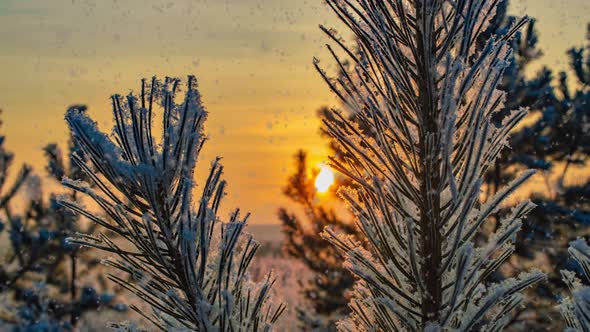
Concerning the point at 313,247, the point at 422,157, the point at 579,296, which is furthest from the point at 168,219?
the point at 313,247

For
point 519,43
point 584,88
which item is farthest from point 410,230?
point 584,88

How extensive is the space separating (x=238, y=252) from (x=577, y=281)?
3.91 feet

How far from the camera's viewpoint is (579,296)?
1775mm

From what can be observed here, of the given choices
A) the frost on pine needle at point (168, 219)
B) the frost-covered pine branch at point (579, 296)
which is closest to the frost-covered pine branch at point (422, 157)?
the frost-covered pine branch at point (579, 296)

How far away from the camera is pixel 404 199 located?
2.15 meters

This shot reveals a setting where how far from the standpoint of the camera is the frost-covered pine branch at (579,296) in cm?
175

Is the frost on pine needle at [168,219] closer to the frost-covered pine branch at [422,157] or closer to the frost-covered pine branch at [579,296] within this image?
the frost-covered pine branch at [422,157]

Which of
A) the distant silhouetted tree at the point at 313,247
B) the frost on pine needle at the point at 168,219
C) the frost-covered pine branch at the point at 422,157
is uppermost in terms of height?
the distant silhouetted tree at the point at 313,247

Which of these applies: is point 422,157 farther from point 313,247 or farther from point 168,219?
point 313,247

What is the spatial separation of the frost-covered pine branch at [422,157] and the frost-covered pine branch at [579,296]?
0.46ft

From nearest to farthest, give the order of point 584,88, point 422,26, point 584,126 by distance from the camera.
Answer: point 422,26 → point 584,126 → point 584,88

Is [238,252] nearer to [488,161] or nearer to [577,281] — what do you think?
[488,161]

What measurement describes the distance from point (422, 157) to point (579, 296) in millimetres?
666

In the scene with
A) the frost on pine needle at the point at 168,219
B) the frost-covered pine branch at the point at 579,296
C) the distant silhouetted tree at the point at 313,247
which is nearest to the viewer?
the frost-covered pine branch at the point at 579,296
